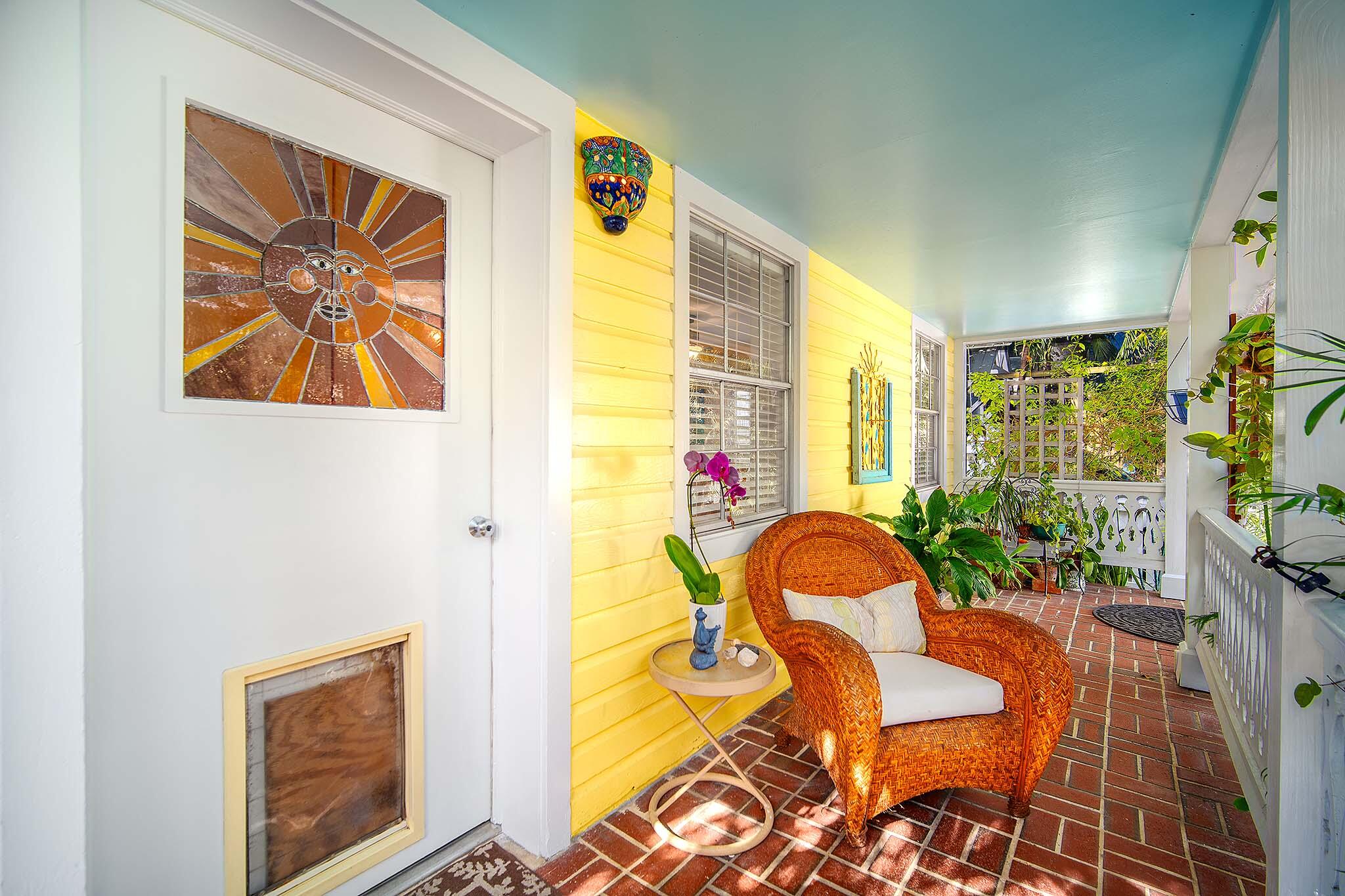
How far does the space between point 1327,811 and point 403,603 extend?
2376mm

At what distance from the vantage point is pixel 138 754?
131cm

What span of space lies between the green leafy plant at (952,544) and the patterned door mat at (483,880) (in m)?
2.43

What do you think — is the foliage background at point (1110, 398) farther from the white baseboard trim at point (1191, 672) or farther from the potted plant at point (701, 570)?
the potted plant at point (701, 570)

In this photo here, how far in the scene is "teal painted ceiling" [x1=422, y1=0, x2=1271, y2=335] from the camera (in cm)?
160

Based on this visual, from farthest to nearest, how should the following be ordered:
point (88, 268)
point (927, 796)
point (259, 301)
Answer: point (927, 796), point (259, 301), point (88, 268)

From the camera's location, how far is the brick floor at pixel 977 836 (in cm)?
182

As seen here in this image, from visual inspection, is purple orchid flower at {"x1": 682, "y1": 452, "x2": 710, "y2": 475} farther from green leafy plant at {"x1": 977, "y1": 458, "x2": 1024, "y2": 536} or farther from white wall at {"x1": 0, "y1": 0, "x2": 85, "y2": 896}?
green leafy plant at {"x1": 977, "y1": 458, "x2": 1024, "y2": 536}

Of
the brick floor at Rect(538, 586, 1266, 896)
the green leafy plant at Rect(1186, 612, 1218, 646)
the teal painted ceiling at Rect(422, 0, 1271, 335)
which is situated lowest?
the brick floor at Rect(538, 586, 1266, 896)

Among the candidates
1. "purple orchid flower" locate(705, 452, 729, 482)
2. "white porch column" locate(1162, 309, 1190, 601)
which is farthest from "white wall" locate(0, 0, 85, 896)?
"white porch column" locate(1162, 309, 1190, 601)

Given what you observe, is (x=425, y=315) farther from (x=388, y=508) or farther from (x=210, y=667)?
(x=210, y=667)

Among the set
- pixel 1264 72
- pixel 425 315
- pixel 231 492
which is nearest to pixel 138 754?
pixel 231 492

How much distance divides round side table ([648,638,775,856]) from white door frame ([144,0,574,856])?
34 cm

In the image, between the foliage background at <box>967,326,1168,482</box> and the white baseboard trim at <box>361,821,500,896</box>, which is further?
the foliage background at <box>967,326,1168,482</box>

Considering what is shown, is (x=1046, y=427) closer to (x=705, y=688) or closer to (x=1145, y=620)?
(x=1145, y=620)
